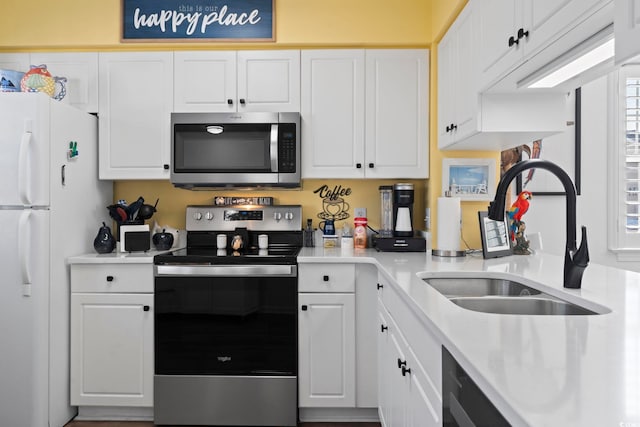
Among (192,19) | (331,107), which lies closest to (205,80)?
(192,19)

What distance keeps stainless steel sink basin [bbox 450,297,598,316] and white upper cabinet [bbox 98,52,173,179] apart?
207 centimetres

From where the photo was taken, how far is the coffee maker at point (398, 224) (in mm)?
2811

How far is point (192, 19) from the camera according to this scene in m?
2.92

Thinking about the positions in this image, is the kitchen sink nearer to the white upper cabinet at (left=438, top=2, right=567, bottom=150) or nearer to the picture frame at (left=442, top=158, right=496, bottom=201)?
the white upper cabinet at (left=438, top=2, right=567, bottom=150)

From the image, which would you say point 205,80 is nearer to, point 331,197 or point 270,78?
point 270,78

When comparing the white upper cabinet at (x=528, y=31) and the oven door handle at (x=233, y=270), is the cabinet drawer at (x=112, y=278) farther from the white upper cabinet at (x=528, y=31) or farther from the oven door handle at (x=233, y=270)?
the white upper cabinet at (x=528, y=31)

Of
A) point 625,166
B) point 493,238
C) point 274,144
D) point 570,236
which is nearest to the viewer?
point 570,236

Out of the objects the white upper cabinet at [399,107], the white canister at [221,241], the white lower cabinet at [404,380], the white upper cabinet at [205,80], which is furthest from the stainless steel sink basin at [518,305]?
the white upper cabinet at [205,80]

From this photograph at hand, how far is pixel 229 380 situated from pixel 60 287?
103cm

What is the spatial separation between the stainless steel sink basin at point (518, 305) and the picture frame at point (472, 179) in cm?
137

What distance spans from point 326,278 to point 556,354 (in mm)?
1757

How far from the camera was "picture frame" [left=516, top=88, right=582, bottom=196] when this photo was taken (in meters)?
2.89

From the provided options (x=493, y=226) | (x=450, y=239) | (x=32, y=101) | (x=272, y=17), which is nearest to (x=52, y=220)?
(x=32, y=101)

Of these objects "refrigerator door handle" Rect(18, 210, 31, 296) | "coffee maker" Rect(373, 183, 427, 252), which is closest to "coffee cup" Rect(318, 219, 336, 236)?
"coffee maker" Rect(373, 183, 427, 252)
